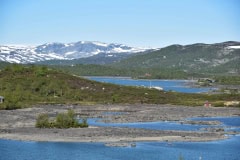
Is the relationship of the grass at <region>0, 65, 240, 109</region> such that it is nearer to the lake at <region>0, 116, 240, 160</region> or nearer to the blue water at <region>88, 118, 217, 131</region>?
the blue water at <region>88, 118, 217, 131</region>

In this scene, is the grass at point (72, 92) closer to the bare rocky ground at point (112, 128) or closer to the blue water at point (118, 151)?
the bare rocky ground at point (112, 128)

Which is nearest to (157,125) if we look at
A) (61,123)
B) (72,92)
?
(61,123)

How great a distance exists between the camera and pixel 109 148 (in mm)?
61094

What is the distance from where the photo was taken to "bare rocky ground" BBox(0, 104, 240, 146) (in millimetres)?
68188

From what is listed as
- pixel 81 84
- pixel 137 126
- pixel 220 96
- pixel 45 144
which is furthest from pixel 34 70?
pixel 45 144

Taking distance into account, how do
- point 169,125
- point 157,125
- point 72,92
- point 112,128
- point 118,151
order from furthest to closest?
point 72,92, point 169,125, point 157,125, point 112,128, point 118,151

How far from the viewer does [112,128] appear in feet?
254

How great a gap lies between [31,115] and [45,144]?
107ft

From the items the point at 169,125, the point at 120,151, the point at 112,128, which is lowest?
the point at 120,151

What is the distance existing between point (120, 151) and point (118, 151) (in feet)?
0.66

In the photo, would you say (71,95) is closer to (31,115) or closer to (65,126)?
(31,115)

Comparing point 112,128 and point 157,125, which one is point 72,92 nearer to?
point 157,125

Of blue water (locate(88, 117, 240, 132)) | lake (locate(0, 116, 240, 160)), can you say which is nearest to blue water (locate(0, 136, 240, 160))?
lake (locate(0, 116, 240, 160))

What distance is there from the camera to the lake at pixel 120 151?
2201 inches
